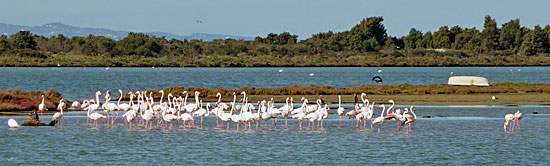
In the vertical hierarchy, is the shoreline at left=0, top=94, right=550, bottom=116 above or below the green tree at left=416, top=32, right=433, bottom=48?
below

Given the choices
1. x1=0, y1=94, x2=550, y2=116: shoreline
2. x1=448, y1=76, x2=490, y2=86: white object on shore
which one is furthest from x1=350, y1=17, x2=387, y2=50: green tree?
x1=0, y1=94, x2=550, y2=116: shoreline

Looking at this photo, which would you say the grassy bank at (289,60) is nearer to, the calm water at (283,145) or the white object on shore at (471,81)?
the white object on shore at (471,81)

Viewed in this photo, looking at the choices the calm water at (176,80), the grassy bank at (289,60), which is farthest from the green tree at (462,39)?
the calm water at (176,80)

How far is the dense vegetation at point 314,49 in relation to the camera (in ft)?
477

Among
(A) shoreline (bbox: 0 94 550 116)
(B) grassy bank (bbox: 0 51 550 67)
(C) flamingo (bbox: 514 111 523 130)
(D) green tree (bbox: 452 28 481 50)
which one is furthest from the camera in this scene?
(D) green tree (bbox: 452 28 481 50)

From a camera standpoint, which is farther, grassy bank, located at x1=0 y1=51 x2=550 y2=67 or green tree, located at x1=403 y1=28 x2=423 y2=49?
green tree, located at x1=403 y1=28 x2=423 y2=49

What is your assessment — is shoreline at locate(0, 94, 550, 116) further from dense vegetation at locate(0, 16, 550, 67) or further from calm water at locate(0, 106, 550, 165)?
dense vegetation at locate(0, 16, 550, 67)

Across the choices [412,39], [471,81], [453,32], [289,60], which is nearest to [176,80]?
[471,81]

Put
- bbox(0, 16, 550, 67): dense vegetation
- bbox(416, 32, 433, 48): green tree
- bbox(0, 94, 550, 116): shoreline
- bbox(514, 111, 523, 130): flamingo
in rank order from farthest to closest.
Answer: bbox(416, 32, 433, 48): green tree
bbox(0, 16, 550, 67): dense vegetation
bbox(0, 94, 550, 116): shoreline
bbox(514, 111, 523, 130): flamingo

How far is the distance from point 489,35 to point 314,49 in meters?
39.5

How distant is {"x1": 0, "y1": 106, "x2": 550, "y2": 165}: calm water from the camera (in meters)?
20.1

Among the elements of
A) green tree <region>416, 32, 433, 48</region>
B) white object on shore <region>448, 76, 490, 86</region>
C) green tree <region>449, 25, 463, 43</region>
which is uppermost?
green tree <region>449, 25, 463, 43</region>

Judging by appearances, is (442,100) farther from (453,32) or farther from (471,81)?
(453,32)

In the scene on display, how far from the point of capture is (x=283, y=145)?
22.9 meters
